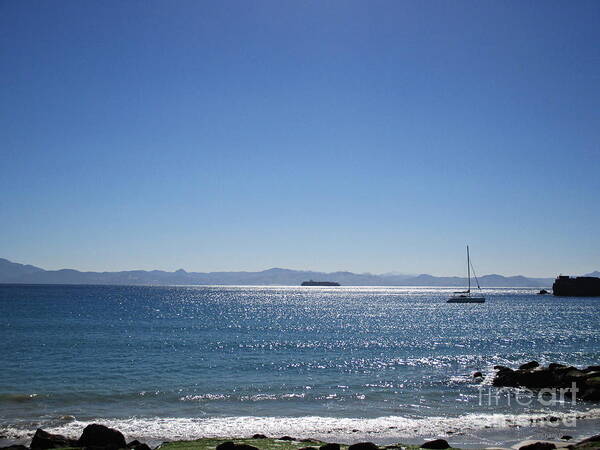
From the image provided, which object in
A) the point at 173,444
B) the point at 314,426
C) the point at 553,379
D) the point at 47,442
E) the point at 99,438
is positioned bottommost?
the point at 314,426

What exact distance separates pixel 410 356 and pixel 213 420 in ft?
85.9

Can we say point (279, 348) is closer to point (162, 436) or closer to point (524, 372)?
point (524, 372)

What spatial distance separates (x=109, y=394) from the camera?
2916 centimetres

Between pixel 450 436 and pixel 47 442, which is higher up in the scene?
pixel 47 442

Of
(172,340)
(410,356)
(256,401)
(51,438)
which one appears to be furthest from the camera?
(172,340)

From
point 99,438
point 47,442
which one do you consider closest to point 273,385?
point 99,438

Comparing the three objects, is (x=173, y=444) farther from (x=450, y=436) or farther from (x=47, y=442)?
(x=450, y=436)

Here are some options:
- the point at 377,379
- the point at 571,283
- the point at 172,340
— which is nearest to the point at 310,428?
the point at 377,379

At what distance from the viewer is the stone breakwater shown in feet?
99.3

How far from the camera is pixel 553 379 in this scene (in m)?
32.8

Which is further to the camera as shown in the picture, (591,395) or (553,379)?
(553,379)

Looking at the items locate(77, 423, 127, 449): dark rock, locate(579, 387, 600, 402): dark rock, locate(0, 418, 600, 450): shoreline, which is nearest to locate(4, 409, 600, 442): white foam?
locate(0, 418, 600, 450): shoreline

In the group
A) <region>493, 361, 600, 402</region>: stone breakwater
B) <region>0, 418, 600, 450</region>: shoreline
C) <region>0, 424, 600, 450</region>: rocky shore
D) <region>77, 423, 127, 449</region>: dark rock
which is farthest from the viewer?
<region>493, 361, 600, 402</region>: stone breakwater

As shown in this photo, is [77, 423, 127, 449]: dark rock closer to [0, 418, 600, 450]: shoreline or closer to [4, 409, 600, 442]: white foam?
[0, 418, 600, 450]: shoreline
